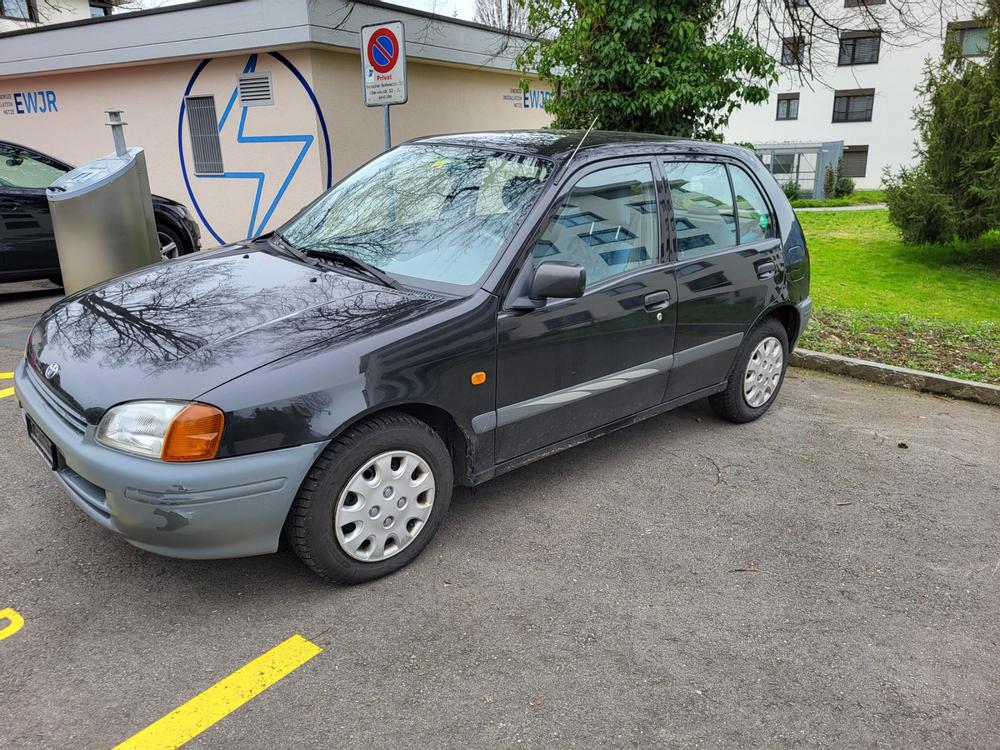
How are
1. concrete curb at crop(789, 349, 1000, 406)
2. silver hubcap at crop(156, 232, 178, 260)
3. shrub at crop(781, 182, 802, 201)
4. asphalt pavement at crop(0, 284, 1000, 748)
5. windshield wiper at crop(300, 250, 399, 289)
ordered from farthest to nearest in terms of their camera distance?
shrub at crop(781, 182, 802, 201) → silver hubcap at crop(156, 232, 178, 260) → concrete curb at crop(789, 349, 1000, 406) → windshield wiper at crop(300, 250, 399, 289) → asphalt pavement at crop(0, 284, 1000, 748)

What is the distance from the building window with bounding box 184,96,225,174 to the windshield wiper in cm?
721

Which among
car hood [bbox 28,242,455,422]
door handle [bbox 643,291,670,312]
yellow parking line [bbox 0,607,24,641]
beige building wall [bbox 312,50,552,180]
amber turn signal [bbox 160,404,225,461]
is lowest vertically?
yellow parking line [bbox 0,607,24,641]

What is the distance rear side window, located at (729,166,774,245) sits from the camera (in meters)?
4.59

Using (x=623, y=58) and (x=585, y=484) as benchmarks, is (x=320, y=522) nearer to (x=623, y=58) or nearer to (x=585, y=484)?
(x=585, y=484)

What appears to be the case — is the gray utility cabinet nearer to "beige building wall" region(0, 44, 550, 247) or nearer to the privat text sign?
the privat text sign

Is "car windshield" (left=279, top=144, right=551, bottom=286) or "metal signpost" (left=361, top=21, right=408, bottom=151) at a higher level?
"metal signpost" (left=361, top=21, right=408, bottom=151)

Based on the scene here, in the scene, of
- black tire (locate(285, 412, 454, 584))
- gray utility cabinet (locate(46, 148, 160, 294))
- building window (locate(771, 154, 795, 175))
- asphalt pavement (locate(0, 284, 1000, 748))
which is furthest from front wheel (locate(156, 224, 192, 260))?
building window (locate(771, 154, 795, 175))

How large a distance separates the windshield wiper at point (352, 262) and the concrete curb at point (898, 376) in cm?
402

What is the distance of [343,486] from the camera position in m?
2.90

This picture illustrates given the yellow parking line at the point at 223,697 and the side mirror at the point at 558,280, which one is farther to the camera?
the side mirror at the point at 558,280

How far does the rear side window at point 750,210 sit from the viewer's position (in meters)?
4.59

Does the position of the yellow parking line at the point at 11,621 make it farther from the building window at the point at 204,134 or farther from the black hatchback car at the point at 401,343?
the building window at the point at 204,134

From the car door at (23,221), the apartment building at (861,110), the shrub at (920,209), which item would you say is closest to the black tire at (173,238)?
the car door at (23,221)

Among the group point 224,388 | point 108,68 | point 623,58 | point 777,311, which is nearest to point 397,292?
point 224,388
